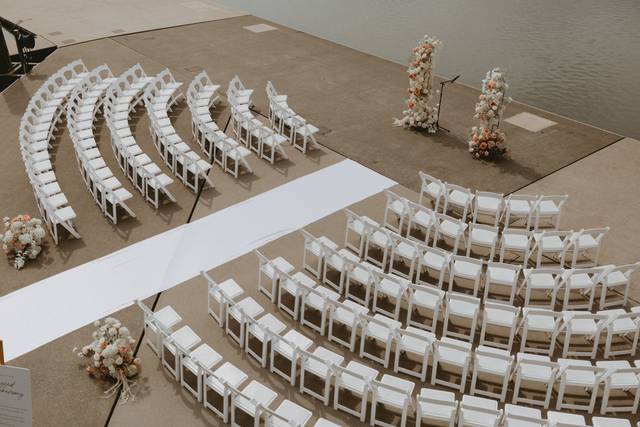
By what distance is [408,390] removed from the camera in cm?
678

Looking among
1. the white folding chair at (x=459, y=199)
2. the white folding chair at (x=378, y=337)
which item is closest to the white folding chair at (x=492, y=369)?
the white folding chair at (x=378, y=337)

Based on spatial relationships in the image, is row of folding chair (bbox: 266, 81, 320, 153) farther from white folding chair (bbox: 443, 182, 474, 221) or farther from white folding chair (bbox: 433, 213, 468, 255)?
white folding chair (bbox: 433, 213, 468, 255)

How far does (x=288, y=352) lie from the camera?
747cm

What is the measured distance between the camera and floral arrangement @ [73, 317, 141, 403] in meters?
7.29

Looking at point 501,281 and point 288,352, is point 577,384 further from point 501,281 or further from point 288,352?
point 288,352

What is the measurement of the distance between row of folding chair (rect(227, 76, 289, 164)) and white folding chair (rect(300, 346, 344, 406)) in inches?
225

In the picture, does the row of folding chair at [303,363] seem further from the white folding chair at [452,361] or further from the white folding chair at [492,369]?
the white folding chair at [492,369]

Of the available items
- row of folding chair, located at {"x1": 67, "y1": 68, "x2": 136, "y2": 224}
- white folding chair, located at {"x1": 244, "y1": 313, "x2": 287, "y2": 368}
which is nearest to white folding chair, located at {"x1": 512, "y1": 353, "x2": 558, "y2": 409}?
white folding chair, located at {"x1": 244, "y1": 313, "x2": 287, "y2": 368}

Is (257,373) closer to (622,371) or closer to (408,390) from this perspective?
(408,390)

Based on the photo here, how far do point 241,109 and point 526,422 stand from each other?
9054 millimetres

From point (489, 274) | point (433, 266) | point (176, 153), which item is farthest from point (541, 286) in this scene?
point (176, 153)

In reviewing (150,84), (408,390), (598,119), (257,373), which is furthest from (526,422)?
(598,119)

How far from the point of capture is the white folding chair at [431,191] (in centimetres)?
1066

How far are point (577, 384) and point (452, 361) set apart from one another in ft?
4.61
